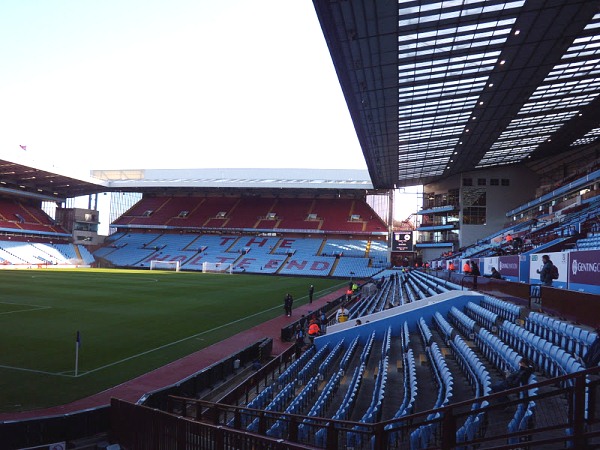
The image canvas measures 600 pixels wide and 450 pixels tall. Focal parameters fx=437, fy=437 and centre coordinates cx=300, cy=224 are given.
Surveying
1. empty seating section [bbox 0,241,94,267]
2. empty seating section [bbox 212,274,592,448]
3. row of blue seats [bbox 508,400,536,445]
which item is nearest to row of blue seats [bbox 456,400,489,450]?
empty seating section [bbox 212,274,592,448]

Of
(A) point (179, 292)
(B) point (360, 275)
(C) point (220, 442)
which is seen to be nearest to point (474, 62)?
(C) point (220, 442)

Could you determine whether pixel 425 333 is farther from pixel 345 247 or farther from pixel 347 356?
pixel 345 247

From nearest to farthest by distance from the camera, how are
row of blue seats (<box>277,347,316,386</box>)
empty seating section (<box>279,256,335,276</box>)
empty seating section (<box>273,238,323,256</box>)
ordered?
row of blue seats (<box>277,347,316,386</box>) → empty seating section (<box>279,256,335,276</box>) → empty seating section (<box>273,238,323,256</box>)

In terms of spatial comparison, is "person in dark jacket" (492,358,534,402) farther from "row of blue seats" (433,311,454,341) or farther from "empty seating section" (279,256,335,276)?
"empty seating section" (279,256,335,276)

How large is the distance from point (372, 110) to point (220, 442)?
69.0 feet

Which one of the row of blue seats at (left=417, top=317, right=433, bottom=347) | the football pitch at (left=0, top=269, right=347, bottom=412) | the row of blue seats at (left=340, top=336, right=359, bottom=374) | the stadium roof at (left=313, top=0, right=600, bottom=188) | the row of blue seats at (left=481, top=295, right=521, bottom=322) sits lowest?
the football pitch at (left=0, top=269, right=347, bottom=412)

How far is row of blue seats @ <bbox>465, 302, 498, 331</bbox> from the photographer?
32.7 feet

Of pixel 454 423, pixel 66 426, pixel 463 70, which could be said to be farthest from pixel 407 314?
pixel 463 70

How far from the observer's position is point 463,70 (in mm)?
19922

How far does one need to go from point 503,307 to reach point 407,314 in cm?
369

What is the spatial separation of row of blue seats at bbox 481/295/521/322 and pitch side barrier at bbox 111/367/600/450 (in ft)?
13.7

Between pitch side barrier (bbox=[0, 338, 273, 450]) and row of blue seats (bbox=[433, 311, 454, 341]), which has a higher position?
row of blue seats (bbox=[433, 311, 454, 341])

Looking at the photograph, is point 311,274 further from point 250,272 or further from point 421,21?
point 421,21

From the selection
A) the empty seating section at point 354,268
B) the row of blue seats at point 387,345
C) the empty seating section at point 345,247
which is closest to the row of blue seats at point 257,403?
the row of blue seats at point 387,345
